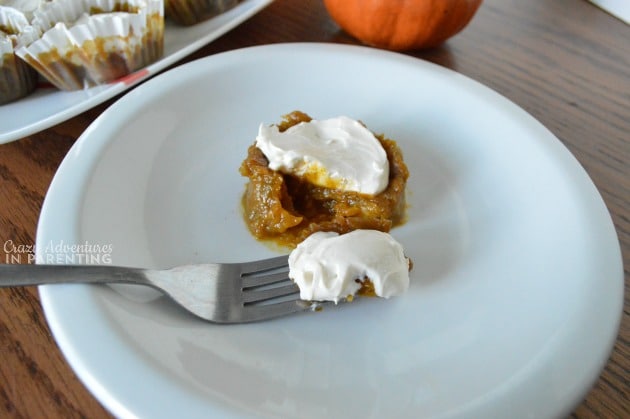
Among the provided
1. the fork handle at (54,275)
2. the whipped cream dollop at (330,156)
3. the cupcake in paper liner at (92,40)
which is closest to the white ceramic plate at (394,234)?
the fork handle at (54,275)

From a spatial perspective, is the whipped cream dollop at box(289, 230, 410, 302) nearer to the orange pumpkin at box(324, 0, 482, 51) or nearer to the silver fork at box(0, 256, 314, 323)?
the silver fork at box(0, 256, 314, 323)

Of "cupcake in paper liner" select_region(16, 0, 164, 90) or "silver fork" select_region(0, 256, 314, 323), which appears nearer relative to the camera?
"silver fork" select_region(0, 256, 314, 323)

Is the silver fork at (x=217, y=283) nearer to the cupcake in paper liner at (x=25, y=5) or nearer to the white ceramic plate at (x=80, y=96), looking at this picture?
the white ceramic plate at (x=80, y=96)

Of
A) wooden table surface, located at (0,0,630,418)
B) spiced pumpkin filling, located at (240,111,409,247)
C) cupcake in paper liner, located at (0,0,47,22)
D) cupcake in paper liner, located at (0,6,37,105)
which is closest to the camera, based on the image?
wooden table surface, located at (0,0,630,418)

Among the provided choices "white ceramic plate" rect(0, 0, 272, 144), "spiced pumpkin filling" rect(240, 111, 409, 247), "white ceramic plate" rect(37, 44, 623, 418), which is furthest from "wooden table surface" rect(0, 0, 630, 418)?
"spiced pumpkin filling" rect(240, 111, 409, 247)

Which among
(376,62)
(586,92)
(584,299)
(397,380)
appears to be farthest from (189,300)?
(586,92)

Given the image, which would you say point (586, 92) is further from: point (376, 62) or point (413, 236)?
point (413, 236)
